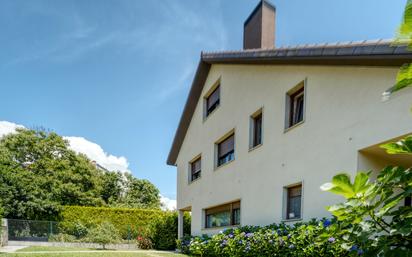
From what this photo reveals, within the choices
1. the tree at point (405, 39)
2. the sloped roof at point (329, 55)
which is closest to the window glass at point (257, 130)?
the sloped roof at point (329, 55)

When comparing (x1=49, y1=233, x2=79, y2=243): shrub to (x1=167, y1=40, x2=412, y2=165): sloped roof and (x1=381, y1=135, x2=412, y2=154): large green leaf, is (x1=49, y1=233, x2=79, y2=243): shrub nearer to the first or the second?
(x1=167, y1=40, x2=412, y2=165): sloped roof

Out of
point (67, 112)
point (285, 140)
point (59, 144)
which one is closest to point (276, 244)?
point (285, 140)

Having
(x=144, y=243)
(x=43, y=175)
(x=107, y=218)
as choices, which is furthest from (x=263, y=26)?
(x=43, y=175)

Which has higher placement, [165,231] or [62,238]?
[165,231]

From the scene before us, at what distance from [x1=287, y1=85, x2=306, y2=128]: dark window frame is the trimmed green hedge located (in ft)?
59.0

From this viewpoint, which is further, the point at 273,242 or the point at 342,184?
the point at 273,242

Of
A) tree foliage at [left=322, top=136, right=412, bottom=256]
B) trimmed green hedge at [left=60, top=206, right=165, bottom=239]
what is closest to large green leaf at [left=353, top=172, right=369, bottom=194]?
tree foliage at [left=322, top=136, right=412, bottom=256]

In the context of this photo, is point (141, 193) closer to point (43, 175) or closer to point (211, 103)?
point (43, 175)

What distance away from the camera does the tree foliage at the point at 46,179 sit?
2442cm

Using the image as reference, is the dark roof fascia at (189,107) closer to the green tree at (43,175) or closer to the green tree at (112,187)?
the green tree at (43,175)

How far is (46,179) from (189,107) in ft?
62.7

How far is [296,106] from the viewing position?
30.5 feet

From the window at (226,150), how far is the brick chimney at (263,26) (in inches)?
173

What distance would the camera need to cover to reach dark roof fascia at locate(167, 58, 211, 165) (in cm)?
1671
